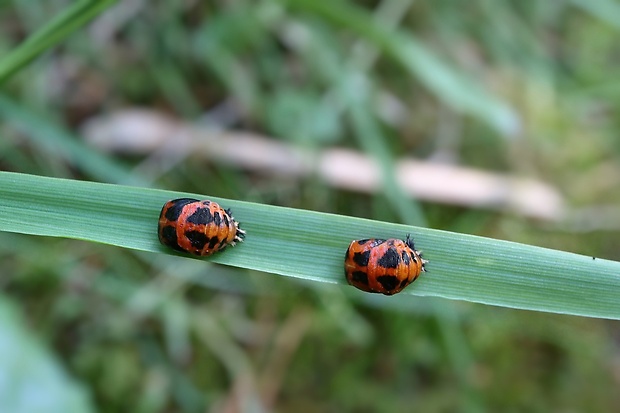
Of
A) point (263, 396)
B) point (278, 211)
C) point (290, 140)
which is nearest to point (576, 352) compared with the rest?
point (263, 396)

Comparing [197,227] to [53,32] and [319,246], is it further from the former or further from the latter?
[53,32]

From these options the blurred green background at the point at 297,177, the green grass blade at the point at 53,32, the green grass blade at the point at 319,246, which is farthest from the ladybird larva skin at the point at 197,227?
the blurred green background at the point at 297,177

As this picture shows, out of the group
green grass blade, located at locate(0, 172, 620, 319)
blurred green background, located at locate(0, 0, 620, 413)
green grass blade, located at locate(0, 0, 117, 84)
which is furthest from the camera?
blurred green background, located at locate(0, 0, 620, 413)

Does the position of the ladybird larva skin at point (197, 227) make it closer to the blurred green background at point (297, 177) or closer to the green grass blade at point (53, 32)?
the green grass blade at point (53, 32)

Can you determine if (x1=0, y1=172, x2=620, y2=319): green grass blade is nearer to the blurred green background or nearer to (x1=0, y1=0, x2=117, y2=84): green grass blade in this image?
(x1=0, y1=0, x2=117, y2=84): green grass blade

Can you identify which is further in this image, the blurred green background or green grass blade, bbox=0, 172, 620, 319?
the blurred green background

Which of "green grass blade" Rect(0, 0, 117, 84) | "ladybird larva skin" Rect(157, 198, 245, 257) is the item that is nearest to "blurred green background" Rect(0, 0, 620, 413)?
"green grass blade" Rect(0, 0, 117, 84)

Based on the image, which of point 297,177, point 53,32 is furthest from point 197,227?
point 297,177
